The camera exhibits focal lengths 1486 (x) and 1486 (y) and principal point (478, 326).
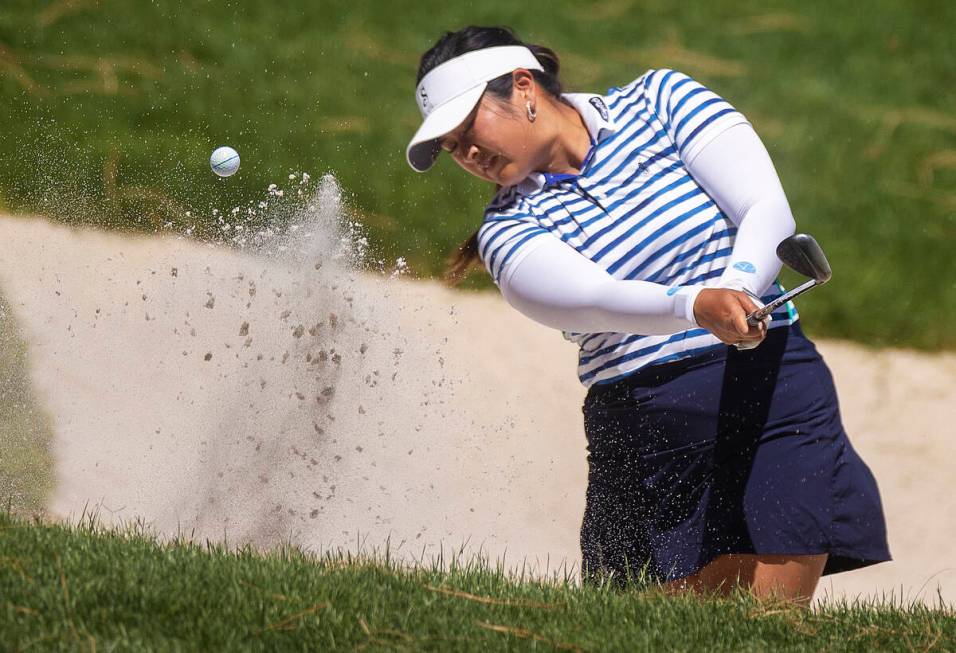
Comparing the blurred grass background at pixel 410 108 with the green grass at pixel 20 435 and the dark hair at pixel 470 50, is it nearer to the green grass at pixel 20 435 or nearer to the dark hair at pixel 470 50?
the green grass at pixel 20 435

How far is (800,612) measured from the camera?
8.68 feet

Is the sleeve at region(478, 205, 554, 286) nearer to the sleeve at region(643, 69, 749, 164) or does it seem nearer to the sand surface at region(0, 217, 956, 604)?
the sleeve at region(643, 69, 749, 164)

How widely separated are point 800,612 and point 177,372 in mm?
2952

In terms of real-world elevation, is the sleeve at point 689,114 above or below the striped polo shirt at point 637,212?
above

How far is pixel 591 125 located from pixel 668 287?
1.37 feet

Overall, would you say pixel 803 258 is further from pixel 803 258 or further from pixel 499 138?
pixel 499 138

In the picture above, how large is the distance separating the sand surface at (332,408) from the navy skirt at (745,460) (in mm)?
890

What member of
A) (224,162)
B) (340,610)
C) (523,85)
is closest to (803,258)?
(523,85)

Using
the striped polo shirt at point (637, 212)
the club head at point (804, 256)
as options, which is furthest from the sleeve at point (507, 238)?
the club head at point (804, 256)

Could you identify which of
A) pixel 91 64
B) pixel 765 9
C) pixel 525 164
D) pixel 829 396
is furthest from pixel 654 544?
pixel 765 9

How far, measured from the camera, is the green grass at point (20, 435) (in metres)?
4.27

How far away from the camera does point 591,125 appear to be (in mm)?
2850

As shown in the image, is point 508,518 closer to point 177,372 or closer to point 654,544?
point 177,372

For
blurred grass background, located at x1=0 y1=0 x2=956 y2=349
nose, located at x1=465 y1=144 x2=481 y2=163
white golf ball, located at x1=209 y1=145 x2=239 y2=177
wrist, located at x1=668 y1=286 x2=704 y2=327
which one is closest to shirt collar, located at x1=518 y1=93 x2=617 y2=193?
nose, located at x1=465 y1=144 x2=481 y2=163
